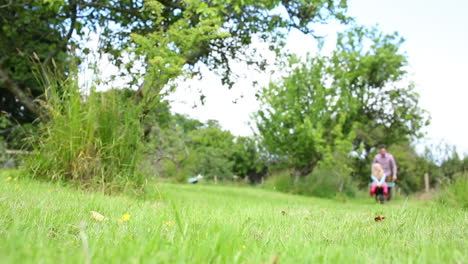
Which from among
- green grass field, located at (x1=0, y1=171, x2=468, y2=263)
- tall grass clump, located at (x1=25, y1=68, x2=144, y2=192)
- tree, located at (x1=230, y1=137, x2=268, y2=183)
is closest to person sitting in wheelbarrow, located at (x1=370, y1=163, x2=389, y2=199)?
tall grass clump, located at (x1=25, y1=68, x2=144, y2=192)

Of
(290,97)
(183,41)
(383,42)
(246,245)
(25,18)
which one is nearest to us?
(246,245)

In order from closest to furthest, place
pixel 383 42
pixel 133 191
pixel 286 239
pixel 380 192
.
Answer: pixel 286 239 < pixel 133 191 < pixel 380 192 < pixel 383 42

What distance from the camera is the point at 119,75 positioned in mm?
6629

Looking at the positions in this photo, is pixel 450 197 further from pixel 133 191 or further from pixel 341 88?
pixel 341 88

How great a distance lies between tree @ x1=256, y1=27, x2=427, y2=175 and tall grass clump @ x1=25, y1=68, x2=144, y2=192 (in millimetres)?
11529

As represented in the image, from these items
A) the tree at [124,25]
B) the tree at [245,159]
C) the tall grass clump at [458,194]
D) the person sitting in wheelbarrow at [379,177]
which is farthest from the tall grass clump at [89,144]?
the tree at [245,159]

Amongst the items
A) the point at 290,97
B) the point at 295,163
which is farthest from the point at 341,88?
the point at 295,163

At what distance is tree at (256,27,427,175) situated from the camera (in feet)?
61.2

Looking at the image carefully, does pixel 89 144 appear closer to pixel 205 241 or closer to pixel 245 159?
pixel 205 241

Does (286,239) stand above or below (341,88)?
below

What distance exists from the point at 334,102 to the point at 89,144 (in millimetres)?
16354

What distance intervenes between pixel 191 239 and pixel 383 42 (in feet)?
79.4

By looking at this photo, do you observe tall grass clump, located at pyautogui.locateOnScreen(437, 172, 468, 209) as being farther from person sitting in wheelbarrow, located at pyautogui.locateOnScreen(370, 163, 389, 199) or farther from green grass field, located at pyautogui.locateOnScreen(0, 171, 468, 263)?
green grass field, located at pyautogui.locateOnScreen(0, 171, 468, 263)

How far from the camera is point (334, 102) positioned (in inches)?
777
